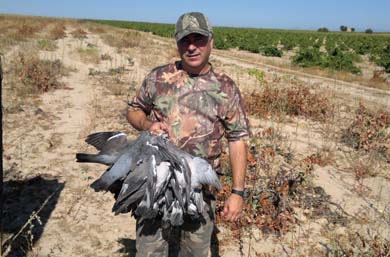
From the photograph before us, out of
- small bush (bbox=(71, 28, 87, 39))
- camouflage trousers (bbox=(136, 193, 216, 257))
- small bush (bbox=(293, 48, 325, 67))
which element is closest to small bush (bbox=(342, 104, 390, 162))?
camouflage trousers (bbox=(136, 193, 216, 257))

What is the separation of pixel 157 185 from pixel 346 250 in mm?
2717

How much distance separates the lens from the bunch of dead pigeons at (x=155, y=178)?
2.30m

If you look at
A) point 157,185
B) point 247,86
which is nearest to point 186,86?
point 157,185

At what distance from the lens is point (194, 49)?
8.53 feet

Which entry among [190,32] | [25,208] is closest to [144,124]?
[190,32]

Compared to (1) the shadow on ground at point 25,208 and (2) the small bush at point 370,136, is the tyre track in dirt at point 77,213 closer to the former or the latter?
(1) the shadow on ground at point 25,208

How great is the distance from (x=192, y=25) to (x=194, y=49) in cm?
16

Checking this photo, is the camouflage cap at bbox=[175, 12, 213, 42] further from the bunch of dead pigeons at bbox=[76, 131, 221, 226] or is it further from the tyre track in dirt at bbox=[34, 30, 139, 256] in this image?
the tyre track in dirt at bbox=[34, 30, 139, 256]

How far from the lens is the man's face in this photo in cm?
260

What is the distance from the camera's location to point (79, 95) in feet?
33.1

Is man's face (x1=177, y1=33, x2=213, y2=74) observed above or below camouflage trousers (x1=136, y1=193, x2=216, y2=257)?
above

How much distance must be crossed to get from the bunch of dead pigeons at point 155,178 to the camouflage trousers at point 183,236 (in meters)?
0.32

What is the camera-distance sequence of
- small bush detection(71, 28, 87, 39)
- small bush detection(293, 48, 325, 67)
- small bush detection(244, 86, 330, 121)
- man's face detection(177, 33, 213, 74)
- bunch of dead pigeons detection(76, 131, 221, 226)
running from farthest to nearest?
small bush detection(71, 28, 87, 39) → small bush detection(293, 48, 325, 67) → small bush detection(244, 86, 330, 121) → man's face detection(177, 33, 213, 74) → bunch of dead pigeons detection(76, 131, 221, 226)

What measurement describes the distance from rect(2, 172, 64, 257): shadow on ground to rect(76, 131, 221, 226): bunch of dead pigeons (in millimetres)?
1721
